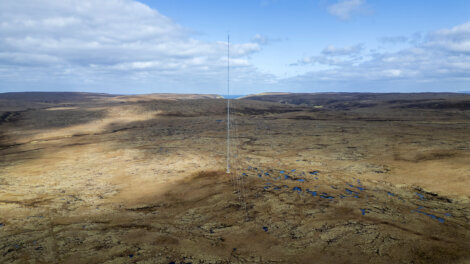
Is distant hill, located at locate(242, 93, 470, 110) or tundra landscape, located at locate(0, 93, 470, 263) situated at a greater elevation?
distant hill, located at locate(242, 93, 470, 110)

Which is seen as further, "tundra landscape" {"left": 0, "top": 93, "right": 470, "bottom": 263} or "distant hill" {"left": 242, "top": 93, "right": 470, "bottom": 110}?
"distant hill" {"left": 242, "top": 93, "right": 470, "bottom": 110}

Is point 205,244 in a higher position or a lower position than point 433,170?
lower

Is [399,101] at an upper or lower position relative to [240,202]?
upper

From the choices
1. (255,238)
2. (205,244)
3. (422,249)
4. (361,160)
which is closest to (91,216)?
(205,244)

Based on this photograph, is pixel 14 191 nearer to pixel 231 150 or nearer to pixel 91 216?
pixel 91 216

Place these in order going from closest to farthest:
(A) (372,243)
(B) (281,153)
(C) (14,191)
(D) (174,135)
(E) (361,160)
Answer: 1. (A) (372,243)
2. (C) (14,191)
3. (E) (361,160)
4. (B) (281,153)
5. (D) (174,135)

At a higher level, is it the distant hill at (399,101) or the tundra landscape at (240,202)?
the distant hill at (399,101)

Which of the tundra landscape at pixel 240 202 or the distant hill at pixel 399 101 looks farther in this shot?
the distant hill at pixel 399 101

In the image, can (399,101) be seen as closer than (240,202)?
No
